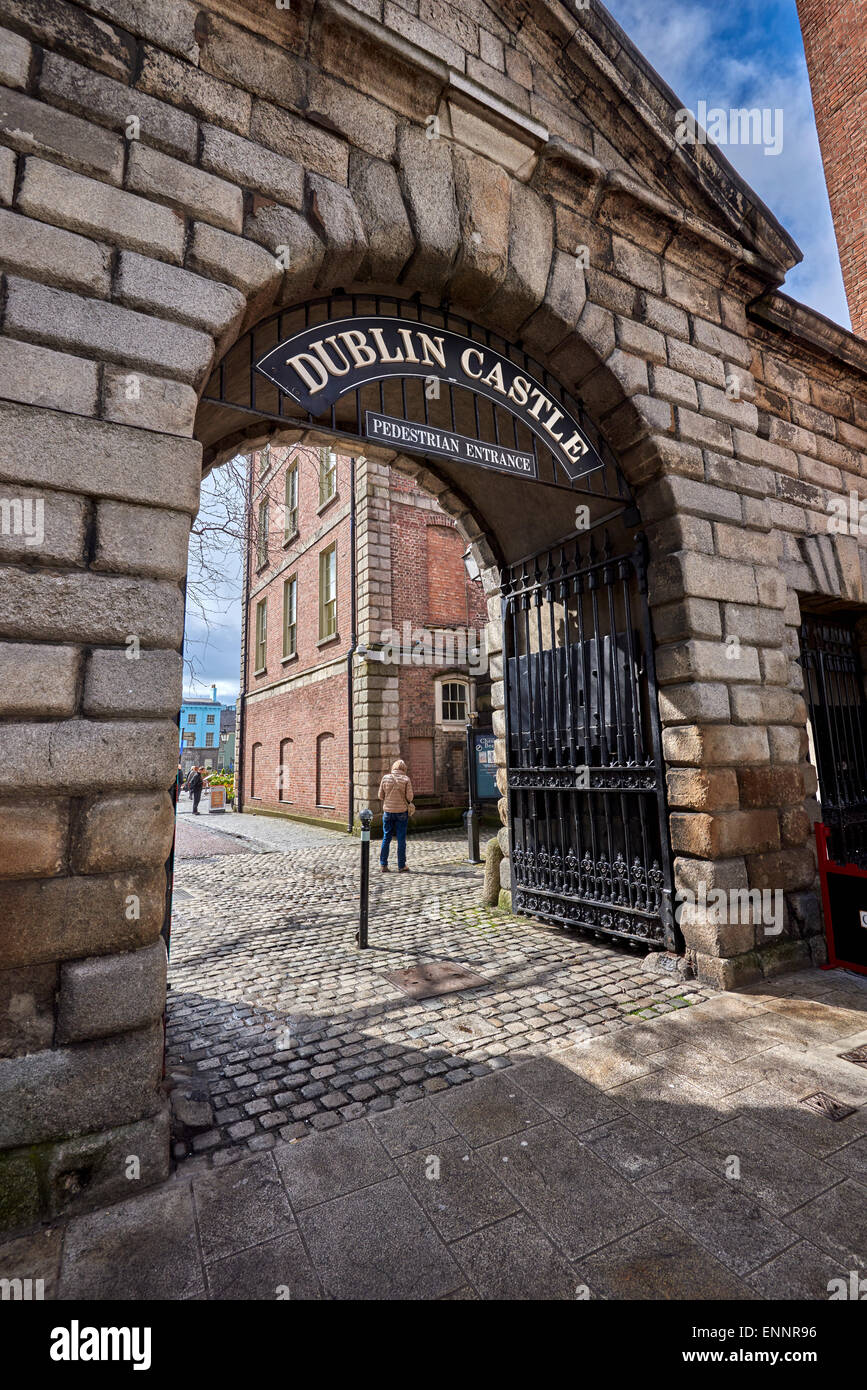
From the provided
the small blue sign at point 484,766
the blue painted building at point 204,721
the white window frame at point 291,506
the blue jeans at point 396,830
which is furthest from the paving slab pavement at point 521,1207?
the blue painted building at point 204,721

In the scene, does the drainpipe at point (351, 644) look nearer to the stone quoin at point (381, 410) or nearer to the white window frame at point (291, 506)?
the white window frame at point (291, 506)

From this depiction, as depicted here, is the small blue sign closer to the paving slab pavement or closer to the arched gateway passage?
the arched gateway passage

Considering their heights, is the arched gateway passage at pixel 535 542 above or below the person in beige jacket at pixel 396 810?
above

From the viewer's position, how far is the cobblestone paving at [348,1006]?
299cm

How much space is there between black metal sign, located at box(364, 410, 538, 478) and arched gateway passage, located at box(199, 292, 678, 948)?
0.01m

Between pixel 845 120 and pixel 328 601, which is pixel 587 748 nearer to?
pixel 328 601

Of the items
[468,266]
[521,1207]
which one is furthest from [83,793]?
[468,266]

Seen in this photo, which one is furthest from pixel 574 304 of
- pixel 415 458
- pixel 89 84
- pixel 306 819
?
pixel 306 819

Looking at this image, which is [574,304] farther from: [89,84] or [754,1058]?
[754,1058]

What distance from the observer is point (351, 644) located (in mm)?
14867

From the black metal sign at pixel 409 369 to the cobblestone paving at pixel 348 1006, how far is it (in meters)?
3.52

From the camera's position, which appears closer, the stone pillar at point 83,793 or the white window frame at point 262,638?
the stone pillar at point 83,793

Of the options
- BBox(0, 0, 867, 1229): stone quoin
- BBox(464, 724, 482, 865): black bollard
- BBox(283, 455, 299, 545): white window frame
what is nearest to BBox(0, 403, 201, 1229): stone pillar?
BBox(0, 0, 867, 1229): stone quoin

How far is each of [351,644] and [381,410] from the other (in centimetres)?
1112
